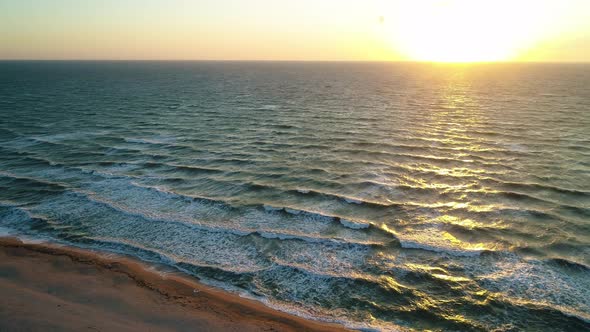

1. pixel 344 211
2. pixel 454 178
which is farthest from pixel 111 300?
pixel 454 178

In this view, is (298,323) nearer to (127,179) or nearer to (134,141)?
(127,179)

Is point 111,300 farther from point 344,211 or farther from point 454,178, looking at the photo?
point 454,178

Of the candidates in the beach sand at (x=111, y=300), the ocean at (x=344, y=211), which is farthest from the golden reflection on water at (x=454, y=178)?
the beach sand at (x=111, y=300)

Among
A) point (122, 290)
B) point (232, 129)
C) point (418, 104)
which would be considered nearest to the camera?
point (122, 290)

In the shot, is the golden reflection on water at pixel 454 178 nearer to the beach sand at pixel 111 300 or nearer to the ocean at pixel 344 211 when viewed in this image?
the ocean at pixel 344 211

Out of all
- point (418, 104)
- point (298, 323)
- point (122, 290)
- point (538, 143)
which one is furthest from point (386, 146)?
point (418, 104)

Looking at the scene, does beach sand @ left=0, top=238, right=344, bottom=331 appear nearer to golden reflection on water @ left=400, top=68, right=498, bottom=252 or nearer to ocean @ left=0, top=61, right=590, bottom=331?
ocean @ left=0, top=61, right=590, bottom=331
